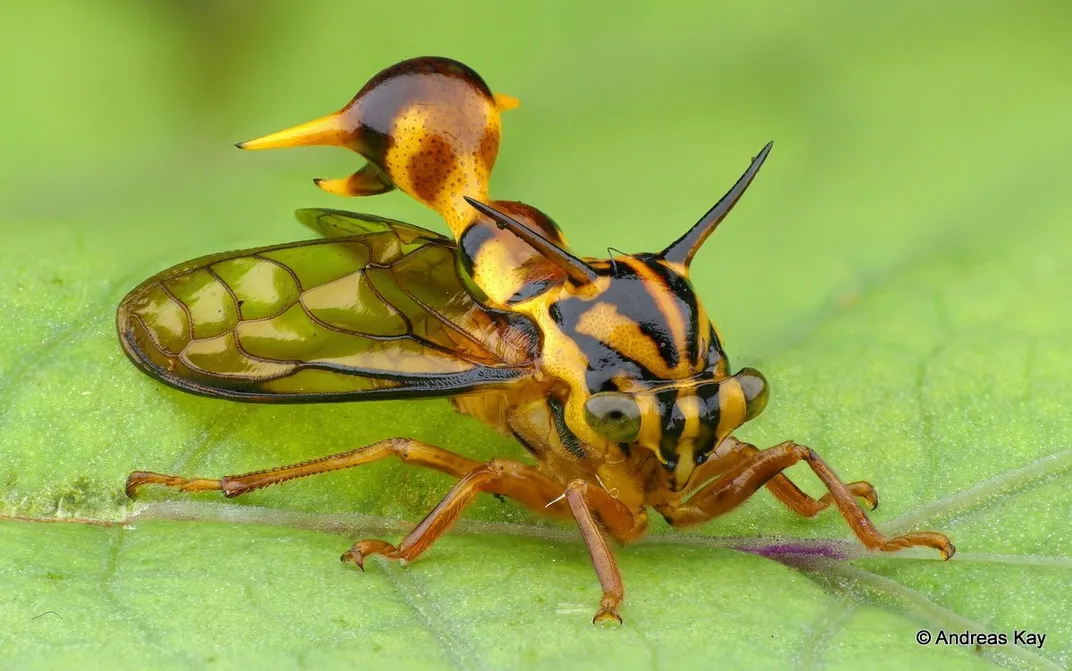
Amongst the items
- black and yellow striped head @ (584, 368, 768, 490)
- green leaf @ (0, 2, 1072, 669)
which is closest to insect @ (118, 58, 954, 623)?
black and yellow striped head @ (584, 368, 768, 490)

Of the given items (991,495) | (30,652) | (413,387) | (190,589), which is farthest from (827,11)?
(30,652)

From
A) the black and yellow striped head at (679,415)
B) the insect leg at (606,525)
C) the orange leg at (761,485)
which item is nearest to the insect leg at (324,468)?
the insect leg at (606,525)

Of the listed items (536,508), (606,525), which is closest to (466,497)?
(536,508)

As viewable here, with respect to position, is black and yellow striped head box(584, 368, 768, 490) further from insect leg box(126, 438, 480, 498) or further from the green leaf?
insect leg box(126, 438, 480, 498)

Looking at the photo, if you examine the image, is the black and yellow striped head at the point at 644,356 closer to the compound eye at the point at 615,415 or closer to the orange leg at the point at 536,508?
the compound eye at the point at 615,415

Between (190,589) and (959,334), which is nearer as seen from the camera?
(190,589)

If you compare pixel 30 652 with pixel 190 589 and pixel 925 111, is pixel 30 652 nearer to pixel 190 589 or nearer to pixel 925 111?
pixel 190 589

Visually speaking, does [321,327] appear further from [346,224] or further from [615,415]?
[615,415]
